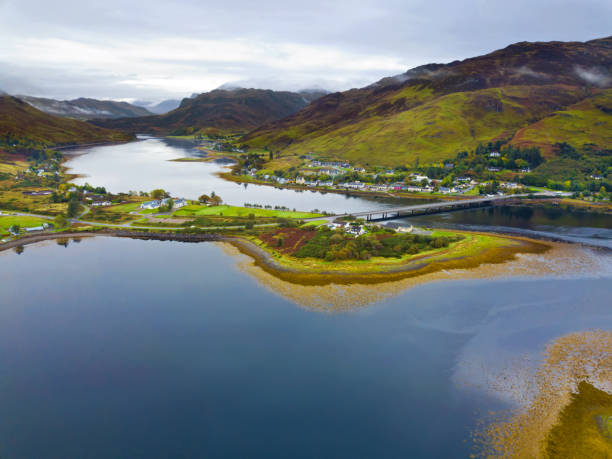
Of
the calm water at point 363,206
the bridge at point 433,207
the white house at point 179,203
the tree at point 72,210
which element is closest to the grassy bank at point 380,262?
the calm water at point 363,206

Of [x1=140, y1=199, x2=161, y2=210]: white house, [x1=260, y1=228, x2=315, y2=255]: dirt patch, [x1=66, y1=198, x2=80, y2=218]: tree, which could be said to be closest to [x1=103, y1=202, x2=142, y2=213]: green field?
[x1=140, y1=199, x2=161, y2=210]: white house

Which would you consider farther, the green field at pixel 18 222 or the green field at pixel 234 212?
the green field at pixel 234 212

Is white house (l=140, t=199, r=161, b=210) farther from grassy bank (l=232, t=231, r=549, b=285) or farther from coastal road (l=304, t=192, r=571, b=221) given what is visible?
coastal road (l=304, t=192, r=571, b=221)

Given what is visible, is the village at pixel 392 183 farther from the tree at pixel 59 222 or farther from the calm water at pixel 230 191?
the tree at pixel 59 222

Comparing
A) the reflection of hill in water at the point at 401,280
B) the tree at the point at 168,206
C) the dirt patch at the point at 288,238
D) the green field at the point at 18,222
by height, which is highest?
the tree at the point at 168,206

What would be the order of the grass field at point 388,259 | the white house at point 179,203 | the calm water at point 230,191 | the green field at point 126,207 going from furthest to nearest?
the calm water at point 230,191, the white house at point 179,203, the green field at point 126,207, the grass field at point 388,259

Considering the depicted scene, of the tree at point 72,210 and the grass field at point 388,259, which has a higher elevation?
the tree at point 72,210

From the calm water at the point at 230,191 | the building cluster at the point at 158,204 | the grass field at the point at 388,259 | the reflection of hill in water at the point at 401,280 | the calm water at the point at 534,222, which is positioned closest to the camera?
the reflection of hill in water at the point at 401,280
